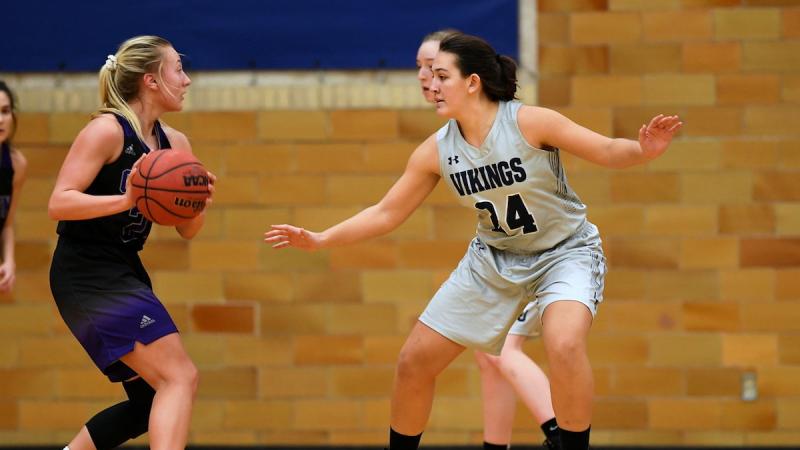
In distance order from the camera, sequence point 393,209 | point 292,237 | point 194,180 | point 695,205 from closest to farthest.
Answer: point 194,180, point 292,237, point 393,209, point 695,205

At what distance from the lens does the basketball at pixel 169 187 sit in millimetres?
4121

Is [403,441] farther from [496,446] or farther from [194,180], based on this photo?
[194,180]

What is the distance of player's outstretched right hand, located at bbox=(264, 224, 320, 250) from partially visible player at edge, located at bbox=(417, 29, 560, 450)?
92 centimetres

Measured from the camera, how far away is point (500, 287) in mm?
4625

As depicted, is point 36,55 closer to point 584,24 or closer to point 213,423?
point 213,423

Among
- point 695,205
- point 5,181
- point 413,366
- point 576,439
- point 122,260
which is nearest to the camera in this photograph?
point 576,439

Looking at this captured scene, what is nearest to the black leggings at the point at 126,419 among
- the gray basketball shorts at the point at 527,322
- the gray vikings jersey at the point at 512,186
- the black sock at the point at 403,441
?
the black sock at the point at 403,441

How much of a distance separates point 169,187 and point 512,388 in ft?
6.48

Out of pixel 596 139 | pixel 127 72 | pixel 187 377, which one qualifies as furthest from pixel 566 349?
pixel 127 72

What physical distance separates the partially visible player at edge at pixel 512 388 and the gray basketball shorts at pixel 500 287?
0.55 metres

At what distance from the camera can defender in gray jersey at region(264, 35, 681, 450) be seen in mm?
4480

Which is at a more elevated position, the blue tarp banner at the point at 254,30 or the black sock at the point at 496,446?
the blue tarp banner at the point at 254,30

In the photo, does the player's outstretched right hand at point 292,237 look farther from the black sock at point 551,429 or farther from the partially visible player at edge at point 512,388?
the black sock at point 551,429

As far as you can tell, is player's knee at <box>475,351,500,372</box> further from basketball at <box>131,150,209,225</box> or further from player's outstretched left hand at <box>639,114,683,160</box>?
basketball at <box>131,150,209,225</box>
